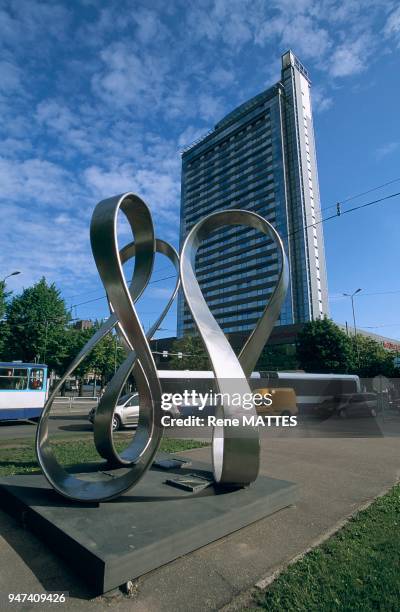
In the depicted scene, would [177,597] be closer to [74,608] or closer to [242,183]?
[74,608]

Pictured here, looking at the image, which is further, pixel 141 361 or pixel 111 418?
pixel 111 418

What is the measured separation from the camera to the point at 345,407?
24.3m

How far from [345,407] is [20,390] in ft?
64.9

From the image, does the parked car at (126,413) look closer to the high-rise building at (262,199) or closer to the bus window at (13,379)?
the bus window at (13,379)

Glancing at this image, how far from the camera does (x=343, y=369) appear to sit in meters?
37.4

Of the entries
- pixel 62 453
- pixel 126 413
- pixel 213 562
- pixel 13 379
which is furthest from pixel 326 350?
pixel 213 562

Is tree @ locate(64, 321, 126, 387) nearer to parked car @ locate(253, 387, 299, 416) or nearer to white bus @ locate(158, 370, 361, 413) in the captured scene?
white bus @ locate(158, 370, 361, 413)

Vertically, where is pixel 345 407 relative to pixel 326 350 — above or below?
below

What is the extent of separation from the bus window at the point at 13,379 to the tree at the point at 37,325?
18.3 metres

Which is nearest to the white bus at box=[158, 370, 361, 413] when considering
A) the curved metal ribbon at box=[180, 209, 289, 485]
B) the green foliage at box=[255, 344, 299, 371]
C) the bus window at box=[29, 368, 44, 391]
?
the bus window at box=[29, 368, 44, 391]

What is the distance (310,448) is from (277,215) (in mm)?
82857

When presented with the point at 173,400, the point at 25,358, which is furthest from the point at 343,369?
the point at 25,358

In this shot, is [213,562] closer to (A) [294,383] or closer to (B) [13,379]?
(B) [13,379]

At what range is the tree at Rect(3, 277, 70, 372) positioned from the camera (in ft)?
115
